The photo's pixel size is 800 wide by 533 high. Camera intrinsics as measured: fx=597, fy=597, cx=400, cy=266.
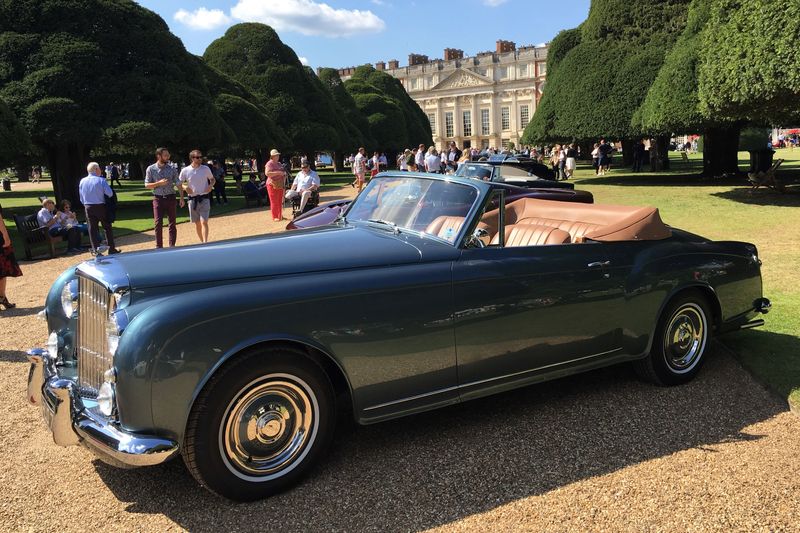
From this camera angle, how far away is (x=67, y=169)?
22.7 metres

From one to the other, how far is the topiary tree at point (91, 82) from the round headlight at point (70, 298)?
Answer: 60.8 feet

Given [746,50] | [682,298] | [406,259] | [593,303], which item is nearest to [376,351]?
[406,259]

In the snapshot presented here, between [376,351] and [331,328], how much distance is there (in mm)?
298

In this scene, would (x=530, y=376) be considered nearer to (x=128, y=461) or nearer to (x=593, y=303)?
(x=593, y=303)

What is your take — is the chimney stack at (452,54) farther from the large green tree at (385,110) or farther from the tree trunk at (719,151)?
the tree trunk at (719,151)

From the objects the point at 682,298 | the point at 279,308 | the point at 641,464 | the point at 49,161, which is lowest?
the point at 641,464

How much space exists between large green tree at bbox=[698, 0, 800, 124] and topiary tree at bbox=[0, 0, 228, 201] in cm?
1696

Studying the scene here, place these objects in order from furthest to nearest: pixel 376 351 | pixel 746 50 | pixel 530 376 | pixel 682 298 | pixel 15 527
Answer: pixel 746 50, pixel 682 298, pixel 530 376, pixel 376 351, pixel 15 527

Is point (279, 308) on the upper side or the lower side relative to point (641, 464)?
upper

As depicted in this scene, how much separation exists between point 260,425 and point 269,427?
51mm

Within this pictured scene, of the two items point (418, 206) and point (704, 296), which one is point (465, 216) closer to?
point (418, 206)

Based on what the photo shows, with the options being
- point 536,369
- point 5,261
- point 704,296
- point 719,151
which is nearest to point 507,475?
point 536,369

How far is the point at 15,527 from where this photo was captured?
2979 mm

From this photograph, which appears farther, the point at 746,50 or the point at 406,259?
the point at 746,50
